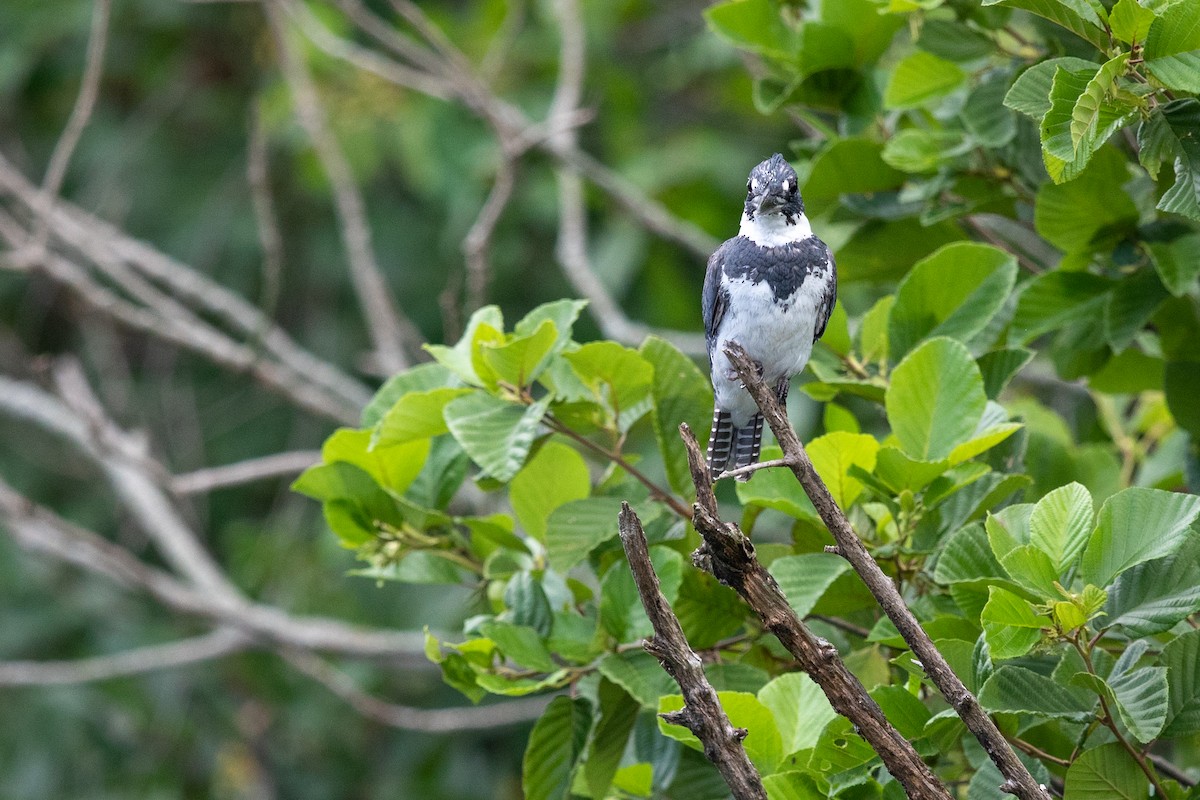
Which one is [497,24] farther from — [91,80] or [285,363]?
[91,80]

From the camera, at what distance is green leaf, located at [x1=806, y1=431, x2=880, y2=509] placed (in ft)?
7.03

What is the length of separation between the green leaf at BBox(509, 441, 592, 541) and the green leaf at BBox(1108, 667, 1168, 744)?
3.28 feet

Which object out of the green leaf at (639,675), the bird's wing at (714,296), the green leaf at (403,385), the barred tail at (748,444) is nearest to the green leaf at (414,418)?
the green leaf at (403,385)

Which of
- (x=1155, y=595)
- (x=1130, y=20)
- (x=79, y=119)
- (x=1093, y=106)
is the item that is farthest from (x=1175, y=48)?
(x=79, y=119)

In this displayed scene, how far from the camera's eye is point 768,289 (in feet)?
8.46

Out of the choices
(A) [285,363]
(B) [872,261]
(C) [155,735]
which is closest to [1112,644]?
(B) [872,261]

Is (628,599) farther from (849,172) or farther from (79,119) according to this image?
(79,119)

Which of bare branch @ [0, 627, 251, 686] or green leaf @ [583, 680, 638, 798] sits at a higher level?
green leaf @ [583, 680, 638, 798]

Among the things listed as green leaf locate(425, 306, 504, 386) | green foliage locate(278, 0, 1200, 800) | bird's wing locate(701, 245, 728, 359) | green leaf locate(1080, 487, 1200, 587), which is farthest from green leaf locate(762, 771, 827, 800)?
bird's wing locate(701, 245, 728, 359)

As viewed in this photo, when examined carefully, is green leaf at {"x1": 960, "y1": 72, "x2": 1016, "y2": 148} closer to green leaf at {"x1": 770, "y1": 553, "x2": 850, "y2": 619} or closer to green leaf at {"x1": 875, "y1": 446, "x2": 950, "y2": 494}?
green leaf at {"x1": 875, "y1": 446, "x2": 950, "y2": 494}

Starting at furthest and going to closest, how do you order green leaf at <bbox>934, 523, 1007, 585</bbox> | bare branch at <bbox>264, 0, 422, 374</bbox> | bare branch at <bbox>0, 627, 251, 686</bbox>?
bare branch at <bbox>264, 0, 422, 374</bbox>, bare branch at <bbox>0, 627, 251, 686</bbox>, green leaf at <bbox>934, 523, 1007, 585</bbox>

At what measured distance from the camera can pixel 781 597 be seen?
1791 mm

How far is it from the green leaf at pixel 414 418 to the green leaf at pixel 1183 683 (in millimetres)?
1178

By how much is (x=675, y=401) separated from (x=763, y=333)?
0.96 feet
